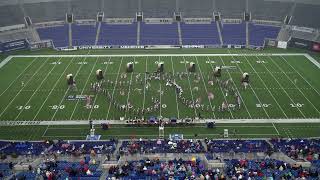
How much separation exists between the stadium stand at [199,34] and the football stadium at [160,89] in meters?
0.27

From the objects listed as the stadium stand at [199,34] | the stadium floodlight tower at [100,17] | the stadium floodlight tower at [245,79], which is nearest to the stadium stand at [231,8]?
the stadium stand at [199,34]

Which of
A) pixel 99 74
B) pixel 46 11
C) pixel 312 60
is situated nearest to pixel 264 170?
pixel 99 74

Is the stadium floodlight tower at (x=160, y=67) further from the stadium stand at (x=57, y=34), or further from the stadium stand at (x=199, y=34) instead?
the stadium stand at (x=57, y=34)

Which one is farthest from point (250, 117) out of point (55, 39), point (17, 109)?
point (55, 39)

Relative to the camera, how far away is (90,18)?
225 ft

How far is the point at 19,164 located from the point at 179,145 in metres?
10.1

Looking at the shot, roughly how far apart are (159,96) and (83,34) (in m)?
27.7

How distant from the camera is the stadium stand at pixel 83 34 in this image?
205 feet

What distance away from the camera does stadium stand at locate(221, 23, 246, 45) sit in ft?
206

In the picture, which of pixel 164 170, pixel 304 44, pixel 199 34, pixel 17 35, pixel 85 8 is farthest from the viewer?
pixel 85 8

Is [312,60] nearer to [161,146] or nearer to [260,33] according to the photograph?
[260,33]

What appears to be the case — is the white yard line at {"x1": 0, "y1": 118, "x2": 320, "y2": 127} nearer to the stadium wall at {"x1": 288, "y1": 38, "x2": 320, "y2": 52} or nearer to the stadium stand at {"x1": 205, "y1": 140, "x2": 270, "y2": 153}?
the stadium stand at {"x1": 205, "y1": 140, "x2": 270, "y2": 153}

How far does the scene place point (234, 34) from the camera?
212 feet

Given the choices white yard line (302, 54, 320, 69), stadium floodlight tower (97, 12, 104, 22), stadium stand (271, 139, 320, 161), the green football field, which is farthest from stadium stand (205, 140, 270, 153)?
stadium floodlight tower (97, 12, 104, 22)
